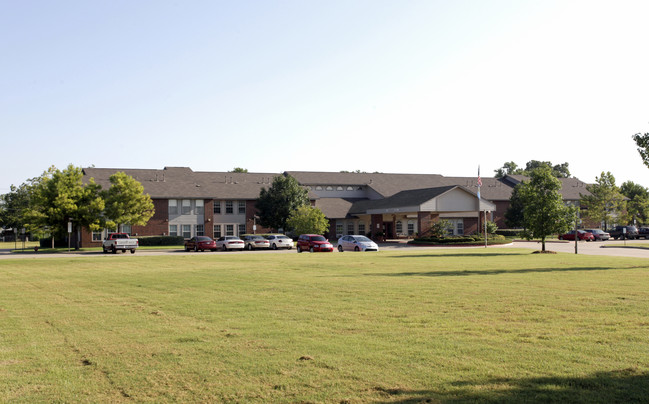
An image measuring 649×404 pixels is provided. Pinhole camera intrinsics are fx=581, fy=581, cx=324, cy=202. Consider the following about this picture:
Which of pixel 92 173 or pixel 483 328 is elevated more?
pixel 92 173

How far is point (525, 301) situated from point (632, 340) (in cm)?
469

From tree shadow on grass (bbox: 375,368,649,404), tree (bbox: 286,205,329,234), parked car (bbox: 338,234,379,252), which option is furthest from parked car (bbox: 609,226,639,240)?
tree shadow on grass (bbox: 375,368,649,404)

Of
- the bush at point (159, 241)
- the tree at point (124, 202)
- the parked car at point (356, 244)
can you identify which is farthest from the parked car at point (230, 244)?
the bush at point (159, 241)

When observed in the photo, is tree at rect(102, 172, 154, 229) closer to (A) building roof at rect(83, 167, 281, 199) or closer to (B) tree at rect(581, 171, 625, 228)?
(A) building roof at rect(83, 167, 281, 199)

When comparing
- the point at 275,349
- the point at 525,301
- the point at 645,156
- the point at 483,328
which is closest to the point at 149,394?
the point at 275,349

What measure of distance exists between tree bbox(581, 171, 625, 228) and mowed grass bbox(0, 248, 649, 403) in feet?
237

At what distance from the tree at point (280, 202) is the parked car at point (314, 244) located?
19.6 metres

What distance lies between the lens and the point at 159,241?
6412 cm

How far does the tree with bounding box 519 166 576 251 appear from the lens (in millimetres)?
41875

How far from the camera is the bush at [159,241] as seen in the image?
63250 mm

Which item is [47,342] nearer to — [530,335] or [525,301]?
[530,335]

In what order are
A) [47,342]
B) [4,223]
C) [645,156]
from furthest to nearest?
1. [4,223]
2. [645,156]
3. [47,342]

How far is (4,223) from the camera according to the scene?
122m

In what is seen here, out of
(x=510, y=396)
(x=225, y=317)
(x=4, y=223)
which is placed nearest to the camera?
(x=510, y=396)
